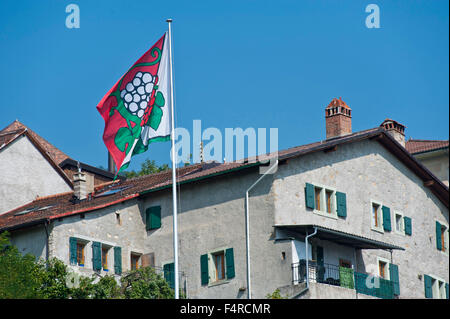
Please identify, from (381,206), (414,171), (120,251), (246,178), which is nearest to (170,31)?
(246,178)

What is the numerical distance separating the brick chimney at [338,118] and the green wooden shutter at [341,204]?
572 cm

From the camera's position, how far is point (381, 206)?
48.2 m

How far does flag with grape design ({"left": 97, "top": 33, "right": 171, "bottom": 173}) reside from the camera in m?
32.8

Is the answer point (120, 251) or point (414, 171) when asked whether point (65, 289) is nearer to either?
point (120, 251)

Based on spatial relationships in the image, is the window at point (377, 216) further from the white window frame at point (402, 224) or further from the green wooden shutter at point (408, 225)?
the green wooden shutter at point (408, 225)

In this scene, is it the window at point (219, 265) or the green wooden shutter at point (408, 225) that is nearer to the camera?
the window at point (219, 265)

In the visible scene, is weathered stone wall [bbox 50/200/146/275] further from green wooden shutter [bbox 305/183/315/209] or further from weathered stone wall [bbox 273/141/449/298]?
green wooden shutter [bbox 305/183/315/209]

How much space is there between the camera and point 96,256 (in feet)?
143

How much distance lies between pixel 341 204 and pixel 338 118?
6746 mm

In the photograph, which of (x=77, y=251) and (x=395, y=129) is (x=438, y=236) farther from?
(x=77, y=251)

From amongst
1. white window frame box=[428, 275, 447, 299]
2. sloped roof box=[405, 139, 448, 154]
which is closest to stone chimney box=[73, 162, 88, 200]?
white window frame box=[428, 275, 447, 299]

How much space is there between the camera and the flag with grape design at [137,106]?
3284cm

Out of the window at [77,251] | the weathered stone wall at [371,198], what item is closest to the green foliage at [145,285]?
the window at [77,251]

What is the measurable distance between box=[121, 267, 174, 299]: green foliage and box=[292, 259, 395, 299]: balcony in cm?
524
